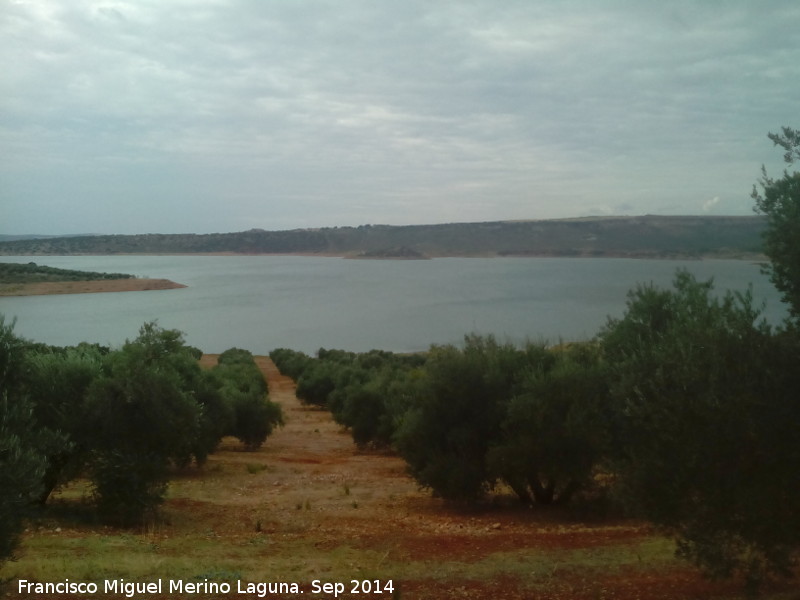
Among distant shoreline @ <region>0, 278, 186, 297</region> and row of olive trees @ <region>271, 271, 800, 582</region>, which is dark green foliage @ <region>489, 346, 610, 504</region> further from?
distant shoreline @ <region>0, 278, 186, 297</region>

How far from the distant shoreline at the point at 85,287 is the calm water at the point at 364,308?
117 cm

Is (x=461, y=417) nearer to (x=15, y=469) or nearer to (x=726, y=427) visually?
(x=726, y=427)

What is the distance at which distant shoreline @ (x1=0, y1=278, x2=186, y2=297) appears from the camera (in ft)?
292

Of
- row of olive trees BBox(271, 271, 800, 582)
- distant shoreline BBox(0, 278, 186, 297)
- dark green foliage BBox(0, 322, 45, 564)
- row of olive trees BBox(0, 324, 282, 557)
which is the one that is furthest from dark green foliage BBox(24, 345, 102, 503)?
distant shoreline BBox(0, 278, 186, 297)

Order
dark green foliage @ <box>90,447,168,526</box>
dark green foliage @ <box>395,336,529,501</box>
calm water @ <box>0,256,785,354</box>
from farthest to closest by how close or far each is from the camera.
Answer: calm water @ <box>0,256,785,354</box>
dark green foliage @ <box>395,336,529,501</box>
dark green foliage @ <box>90,447,168,526</box>

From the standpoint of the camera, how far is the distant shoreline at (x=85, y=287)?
89.0m

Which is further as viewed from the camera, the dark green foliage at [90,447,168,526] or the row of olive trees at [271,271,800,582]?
the dark green foliage at [90,447,168,526]

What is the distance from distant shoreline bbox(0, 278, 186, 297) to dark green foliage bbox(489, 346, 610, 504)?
286ft

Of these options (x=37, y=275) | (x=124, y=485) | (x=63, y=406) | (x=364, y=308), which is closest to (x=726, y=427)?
(x=124, y=485)

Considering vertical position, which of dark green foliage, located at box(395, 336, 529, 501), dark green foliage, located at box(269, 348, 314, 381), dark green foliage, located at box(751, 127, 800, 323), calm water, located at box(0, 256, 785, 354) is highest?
dark green foliage, located at box(751, 127, 800, 323)

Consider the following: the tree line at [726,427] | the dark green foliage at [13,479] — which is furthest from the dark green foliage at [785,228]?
the dark green foliage at [13,479]

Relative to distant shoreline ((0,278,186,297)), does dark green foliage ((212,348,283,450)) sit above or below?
below

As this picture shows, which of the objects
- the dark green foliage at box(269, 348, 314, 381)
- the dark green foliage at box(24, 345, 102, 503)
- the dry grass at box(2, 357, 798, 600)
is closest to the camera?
the dry grass at box(2, 357, 798, 600)

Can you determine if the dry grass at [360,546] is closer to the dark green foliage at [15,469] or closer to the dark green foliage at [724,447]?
the dark green foliage at [724,447]
